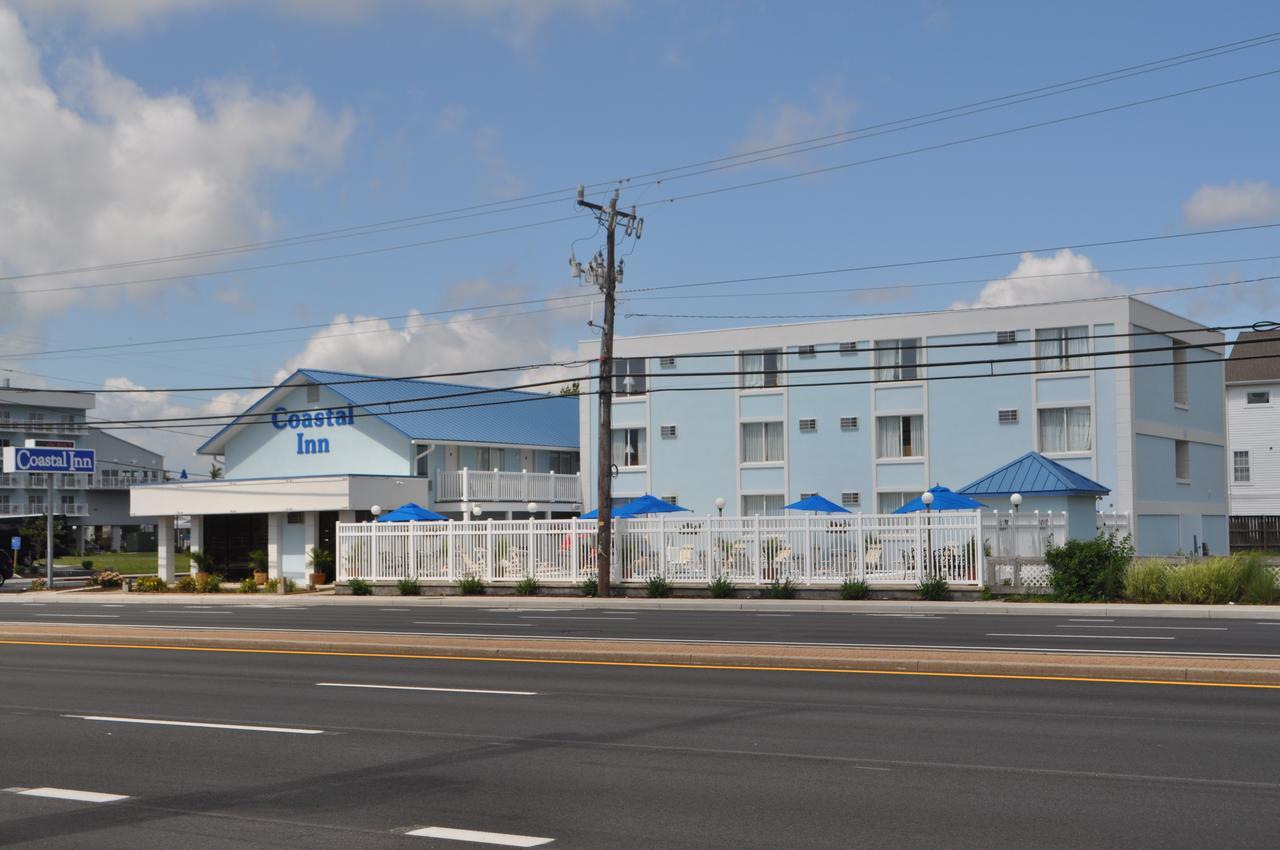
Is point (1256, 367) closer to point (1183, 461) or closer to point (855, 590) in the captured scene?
point (1183, 461)

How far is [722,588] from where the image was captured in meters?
33.5

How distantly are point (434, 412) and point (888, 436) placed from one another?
55.8 ft

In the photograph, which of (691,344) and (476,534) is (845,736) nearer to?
(476,534)

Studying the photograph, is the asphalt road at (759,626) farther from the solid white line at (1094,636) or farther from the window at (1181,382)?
the window at (1181,382)

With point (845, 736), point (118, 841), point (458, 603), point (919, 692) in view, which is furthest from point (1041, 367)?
point (118, 841)

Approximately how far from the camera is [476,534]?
127 feet

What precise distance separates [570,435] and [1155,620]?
3576 cm

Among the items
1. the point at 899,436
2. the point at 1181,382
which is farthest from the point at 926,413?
the point at 1181,382

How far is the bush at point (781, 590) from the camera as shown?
108 feet

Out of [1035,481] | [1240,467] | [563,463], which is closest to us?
[1035,481]

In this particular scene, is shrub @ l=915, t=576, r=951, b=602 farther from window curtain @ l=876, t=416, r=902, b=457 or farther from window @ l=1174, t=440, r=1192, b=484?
window @ l=1174, t=440, r=1192, b=484

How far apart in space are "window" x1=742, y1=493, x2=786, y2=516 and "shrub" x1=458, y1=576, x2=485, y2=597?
1532 centimetres

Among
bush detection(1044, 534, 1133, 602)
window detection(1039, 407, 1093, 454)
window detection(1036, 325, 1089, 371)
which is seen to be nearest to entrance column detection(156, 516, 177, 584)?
window detection(1039, 407, 1093, 454)

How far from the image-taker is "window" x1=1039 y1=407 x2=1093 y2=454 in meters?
45.3
